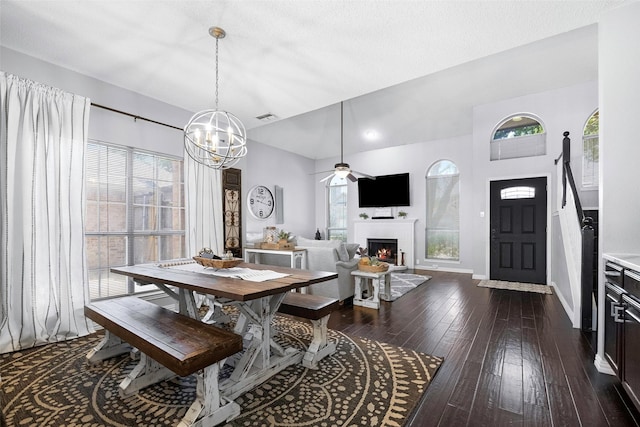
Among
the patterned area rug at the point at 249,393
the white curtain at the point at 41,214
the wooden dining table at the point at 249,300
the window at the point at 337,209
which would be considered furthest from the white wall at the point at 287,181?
the patterned area rug at the point at 249,393

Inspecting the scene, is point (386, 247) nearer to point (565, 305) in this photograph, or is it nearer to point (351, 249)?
point (351, 249)

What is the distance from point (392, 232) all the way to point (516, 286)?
288 centimetres

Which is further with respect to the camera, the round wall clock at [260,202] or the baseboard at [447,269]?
the round wall clock at [260,202]

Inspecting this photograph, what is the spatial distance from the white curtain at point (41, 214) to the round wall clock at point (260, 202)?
3728 millimetres

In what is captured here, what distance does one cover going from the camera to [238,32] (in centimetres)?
254

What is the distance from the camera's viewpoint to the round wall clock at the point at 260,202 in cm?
675

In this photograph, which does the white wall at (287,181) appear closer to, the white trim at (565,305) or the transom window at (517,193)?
the transom window at (517,193)

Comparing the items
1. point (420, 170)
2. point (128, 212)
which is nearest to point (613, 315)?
point (128, 212)

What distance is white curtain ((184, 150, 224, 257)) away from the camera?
13.5 feet

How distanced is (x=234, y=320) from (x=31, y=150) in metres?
2.64

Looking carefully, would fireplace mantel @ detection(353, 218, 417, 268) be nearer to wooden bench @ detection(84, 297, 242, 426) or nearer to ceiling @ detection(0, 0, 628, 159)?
ceiling @ detection(0, 0, 628, 159)

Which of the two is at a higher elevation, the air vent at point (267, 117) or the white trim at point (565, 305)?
the air vent at point (267, 117)

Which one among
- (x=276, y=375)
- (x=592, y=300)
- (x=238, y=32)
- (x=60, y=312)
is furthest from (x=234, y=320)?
(x=592, y=300)

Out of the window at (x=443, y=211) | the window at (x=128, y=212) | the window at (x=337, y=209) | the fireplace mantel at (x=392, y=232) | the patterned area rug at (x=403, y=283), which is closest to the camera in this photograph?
the window at (x=128, y=212)
